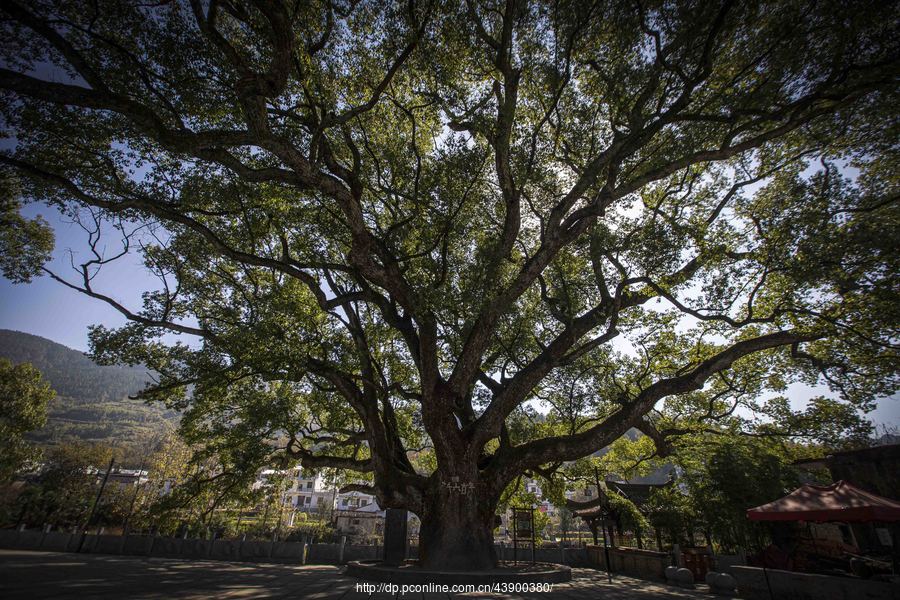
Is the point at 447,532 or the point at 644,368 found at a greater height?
the point at 644,368

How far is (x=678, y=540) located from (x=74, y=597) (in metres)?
22.4

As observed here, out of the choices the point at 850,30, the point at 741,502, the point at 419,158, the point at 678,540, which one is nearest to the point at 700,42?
the point at 850,30

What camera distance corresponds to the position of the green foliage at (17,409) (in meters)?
24.8

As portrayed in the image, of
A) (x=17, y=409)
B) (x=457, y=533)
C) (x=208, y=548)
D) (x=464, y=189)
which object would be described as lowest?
(x=208, y=548)

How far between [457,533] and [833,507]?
860 centimetres

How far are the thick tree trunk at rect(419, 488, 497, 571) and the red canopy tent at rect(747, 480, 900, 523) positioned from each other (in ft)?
22.6

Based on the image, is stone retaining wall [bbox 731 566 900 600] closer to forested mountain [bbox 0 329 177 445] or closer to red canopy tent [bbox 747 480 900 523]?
red canopy tent [bbox 747 480 900 523]

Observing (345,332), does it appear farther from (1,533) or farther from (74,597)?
(1,533)

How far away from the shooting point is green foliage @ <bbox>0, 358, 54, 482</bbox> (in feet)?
81.5

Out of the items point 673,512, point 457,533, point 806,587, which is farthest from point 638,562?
point 457,533

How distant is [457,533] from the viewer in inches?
362

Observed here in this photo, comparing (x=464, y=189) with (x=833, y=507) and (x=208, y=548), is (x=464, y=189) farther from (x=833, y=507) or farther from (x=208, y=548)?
(x=208, y=548)

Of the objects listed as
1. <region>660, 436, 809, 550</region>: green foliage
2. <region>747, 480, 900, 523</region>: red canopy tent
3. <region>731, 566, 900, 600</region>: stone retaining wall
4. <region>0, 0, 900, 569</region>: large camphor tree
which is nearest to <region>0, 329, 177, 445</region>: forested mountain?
<region>0, 0, 900, 569</region>: large camphor tree

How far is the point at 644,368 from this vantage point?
14.0 m
